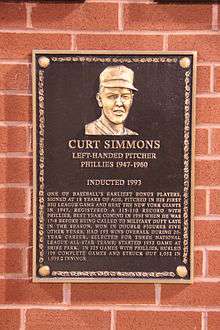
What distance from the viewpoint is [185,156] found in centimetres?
172

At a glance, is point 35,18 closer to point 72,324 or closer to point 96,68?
point 96,68

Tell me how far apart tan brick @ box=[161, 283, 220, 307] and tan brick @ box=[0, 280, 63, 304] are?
33 cm

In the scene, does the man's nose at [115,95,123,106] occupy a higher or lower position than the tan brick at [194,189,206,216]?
higher

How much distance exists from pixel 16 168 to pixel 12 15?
463 mm

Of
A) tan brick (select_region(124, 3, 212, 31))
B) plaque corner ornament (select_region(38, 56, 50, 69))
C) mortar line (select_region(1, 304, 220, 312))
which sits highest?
tan brick (select_region(124, 3, 212, 31))

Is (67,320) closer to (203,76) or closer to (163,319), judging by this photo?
(163,319)

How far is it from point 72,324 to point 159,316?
0.90 feet

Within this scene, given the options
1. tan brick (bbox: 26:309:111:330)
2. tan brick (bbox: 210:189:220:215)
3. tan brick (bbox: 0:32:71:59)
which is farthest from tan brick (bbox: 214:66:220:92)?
tan brick (bbox: 26:309:111:330)

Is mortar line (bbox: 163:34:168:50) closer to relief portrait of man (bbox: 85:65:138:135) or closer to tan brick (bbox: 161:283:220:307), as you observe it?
relief portrait of man (bbox: 85:65:138:135)

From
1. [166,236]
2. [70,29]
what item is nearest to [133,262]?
[166,236]

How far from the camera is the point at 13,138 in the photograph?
5.71 ft

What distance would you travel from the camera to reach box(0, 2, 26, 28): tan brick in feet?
5.63

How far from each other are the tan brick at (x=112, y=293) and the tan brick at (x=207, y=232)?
212 millimetres

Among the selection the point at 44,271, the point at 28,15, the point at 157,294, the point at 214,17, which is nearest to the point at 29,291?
the point at 44,271
